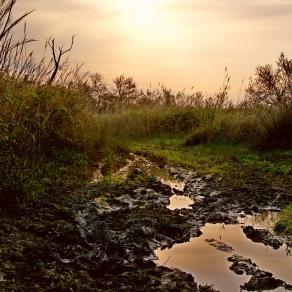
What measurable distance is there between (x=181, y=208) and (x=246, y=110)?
32.1 ft

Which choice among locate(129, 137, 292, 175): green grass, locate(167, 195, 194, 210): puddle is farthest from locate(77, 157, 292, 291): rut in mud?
locate(129, 137, 292, 175): green grass

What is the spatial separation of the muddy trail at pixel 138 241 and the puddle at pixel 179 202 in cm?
1

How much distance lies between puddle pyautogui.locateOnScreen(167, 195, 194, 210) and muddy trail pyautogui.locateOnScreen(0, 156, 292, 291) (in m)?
0.01

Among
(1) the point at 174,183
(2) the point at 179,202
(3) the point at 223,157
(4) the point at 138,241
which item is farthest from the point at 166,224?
(3) the point at 223,157

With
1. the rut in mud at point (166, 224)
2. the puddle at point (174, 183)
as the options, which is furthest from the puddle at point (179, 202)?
the puddle at point (174, 183)

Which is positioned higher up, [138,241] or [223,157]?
[223,157]

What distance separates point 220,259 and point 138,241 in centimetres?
73

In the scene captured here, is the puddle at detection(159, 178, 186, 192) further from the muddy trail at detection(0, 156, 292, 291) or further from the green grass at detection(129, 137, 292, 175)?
the green grass at detection(129, 137, 292, 175)

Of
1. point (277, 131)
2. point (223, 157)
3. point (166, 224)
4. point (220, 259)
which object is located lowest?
point (220, 259)

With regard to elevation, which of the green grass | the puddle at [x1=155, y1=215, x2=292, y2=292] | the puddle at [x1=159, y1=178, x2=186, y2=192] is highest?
the green grass

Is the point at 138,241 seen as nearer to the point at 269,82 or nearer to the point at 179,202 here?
the point at 179,202

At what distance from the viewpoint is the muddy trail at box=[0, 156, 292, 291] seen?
11.6ft

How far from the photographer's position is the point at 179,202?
6320mm

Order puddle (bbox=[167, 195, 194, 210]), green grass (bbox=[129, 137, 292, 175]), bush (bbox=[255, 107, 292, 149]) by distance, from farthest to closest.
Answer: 1. bush (bbox=[255, 107, 292, 149])
2. green grass (bbox=[129, 137, 292, 175])
3. puddle (bbox=[167, 195, 194, 210])
